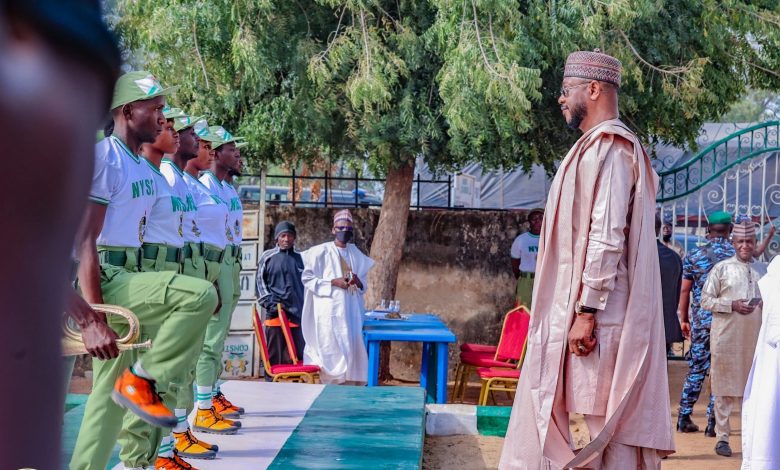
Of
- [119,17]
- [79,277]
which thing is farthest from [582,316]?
[119,17]

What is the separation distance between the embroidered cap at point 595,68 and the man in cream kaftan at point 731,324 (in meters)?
3.93

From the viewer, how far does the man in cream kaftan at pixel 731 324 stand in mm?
7734

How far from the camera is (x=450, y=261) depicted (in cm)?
1201

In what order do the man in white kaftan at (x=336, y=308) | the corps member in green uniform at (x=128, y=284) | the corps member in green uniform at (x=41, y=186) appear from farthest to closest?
the man in white kaftan at (x=336, y=308)
the corps member in green uniform at (x=128, y=284)
the corps member in green uniform at (x=41, y=186)

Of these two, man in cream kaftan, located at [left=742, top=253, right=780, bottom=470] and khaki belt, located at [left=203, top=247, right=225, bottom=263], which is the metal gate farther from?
khaki belt, located at [left=203, top=247, right=225, bottom=263]

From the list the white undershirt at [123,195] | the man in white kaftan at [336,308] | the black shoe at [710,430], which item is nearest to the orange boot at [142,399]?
the white undershirt at [123,195]

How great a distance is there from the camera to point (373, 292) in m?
11.0

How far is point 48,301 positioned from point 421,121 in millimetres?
8956

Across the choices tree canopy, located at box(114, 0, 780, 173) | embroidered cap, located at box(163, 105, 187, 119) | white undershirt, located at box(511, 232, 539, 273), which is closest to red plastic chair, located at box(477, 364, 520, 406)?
tree canopy, located at box(114, 0, 780, 173)

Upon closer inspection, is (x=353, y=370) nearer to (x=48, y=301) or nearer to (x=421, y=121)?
(x=421, y=121)

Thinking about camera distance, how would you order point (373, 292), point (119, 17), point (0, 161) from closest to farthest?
point (0, 161) → point (119, 17) → point (373, 292)

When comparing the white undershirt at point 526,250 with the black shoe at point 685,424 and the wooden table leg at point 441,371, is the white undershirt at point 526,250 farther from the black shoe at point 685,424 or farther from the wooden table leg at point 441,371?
the black shoe at point 685,424

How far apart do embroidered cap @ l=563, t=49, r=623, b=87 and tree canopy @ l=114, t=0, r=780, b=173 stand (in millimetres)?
3911

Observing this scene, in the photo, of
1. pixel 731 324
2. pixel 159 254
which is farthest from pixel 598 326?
pixel 731 324
